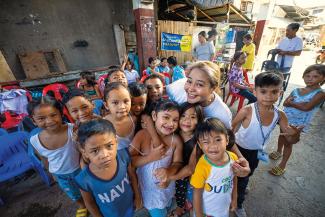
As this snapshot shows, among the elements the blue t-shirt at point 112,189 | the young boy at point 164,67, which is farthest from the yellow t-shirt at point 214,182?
the young boy at point 164,67

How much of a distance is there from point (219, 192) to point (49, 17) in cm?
733

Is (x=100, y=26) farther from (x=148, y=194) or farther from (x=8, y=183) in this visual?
(x=148, y=194)

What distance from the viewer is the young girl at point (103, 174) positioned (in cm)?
115

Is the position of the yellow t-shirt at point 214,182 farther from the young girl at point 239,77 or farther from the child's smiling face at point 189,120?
the young girl at point 239,77

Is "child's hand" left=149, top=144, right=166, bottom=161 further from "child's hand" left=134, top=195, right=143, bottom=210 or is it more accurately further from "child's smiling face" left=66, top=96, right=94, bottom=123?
"child's smiling face" left=66, top=96, right=94, bottom=123

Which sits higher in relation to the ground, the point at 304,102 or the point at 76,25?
the point at 76,25

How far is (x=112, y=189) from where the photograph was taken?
4.19ft


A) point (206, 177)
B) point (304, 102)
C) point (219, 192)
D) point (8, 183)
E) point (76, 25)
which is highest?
point (76, 25)

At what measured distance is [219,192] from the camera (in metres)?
1.35

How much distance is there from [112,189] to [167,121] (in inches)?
27.6

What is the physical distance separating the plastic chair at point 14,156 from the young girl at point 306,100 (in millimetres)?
3816

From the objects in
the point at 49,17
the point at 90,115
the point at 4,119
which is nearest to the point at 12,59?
the point at 49,17

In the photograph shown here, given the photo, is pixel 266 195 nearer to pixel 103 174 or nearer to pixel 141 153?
pixel 141 153

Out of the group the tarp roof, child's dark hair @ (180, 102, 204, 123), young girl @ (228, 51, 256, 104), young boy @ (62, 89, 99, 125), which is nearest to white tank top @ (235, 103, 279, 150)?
child's dark hair @ (180, 102, 204, 123)
